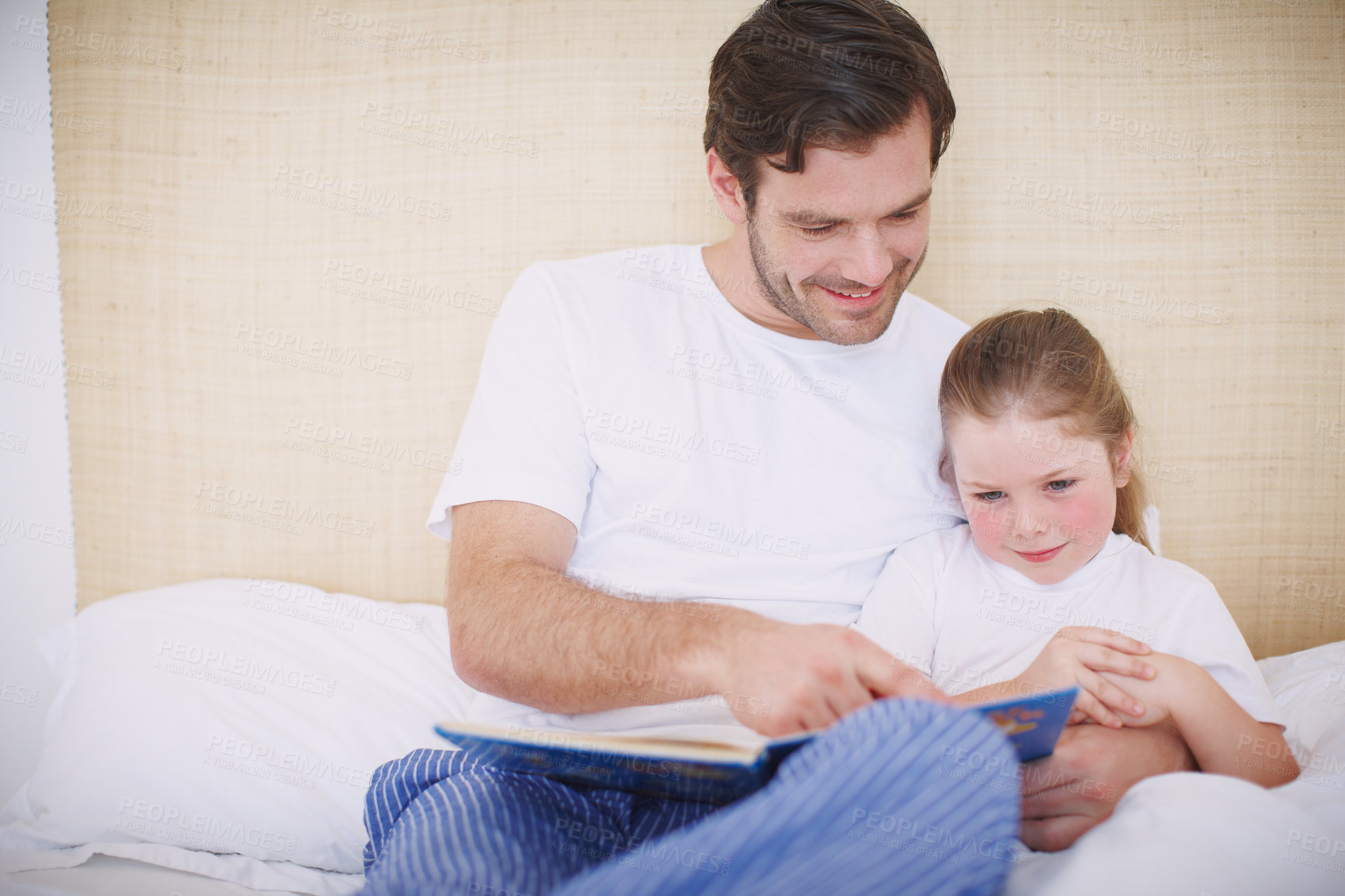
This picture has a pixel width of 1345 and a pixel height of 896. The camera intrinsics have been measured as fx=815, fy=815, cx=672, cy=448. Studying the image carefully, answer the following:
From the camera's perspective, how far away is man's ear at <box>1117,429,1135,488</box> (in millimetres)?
1136

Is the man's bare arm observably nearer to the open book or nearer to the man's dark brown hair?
the open book

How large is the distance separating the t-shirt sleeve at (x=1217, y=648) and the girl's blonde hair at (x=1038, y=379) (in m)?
0.17

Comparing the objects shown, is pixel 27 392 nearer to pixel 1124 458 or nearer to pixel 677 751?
pixel 677 751

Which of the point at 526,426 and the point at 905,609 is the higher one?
the point at 526,426

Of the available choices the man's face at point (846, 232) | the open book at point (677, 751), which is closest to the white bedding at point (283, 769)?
the open book at point (677, 751)

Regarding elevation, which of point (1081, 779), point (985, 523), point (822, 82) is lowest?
point (1081, 779)

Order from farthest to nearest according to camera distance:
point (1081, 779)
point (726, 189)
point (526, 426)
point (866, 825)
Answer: point (726, 189)
point (526, 426)
point (1081, 779)
point (866, 825)

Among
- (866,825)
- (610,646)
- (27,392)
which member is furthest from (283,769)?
(27,392)

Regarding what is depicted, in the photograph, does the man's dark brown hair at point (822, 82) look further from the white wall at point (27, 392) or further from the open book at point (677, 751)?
the white wall at point (27, 392)

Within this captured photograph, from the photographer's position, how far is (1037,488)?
1070 millimetres

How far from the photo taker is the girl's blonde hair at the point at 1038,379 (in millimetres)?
1072

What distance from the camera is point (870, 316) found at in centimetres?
117

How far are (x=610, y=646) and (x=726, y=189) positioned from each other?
29.5 inches

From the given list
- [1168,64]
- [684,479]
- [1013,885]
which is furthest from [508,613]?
[1168,64]
